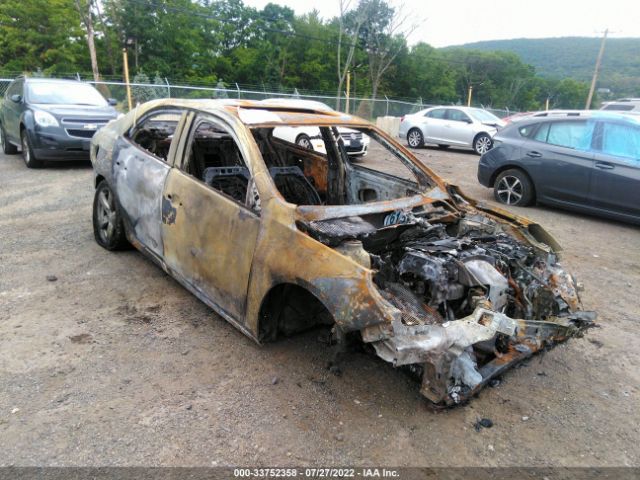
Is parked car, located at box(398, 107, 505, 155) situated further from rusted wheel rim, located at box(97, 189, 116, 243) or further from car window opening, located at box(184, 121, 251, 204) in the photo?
rusted wheel rim, located at box(97, 189, 116, 243)

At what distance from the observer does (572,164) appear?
7.16 meters

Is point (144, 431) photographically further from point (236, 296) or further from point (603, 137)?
point (603, 137)

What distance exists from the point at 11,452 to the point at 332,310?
5.75ft

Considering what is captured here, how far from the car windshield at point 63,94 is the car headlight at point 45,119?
2.11 feet

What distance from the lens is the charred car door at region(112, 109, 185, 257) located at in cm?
395

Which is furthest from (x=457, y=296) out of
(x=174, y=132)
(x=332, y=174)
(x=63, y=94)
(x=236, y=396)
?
(x=63, y=94)

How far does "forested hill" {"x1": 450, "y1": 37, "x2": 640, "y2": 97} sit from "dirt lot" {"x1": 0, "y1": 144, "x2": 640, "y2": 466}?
79.4 m

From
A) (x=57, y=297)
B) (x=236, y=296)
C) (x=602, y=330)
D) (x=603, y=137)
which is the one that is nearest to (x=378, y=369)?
(x=236, y=296)

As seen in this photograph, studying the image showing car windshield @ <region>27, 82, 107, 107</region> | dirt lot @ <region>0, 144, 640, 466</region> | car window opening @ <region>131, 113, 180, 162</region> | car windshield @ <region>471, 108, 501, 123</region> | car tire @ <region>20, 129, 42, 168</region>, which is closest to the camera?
dirt lot @ <region>0, 144, 640, 466</region>

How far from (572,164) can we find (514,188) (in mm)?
1024

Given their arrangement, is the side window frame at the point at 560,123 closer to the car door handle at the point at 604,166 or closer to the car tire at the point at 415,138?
the car door handle at the point at 604,166

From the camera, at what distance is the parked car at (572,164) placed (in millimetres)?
6770

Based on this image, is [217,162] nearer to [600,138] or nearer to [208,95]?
[600,138]

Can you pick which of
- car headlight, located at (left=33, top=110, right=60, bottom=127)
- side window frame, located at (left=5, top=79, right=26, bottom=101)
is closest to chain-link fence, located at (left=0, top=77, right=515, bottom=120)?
side window frame, located at (left=5, top=79, right=26, bottom=101)
